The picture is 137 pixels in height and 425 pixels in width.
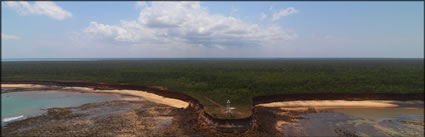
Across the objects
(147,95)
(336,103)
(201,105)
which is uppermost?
(201,105)

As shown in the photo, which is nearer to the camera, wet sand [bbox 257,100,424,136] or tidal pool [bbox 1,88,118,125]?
wet sand [bbox 257,100,424,136]

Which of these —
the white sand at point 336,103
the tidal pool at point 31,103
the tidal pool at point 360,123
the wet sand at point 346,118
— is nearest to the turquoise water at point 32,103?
the tidal pool at point 31,103

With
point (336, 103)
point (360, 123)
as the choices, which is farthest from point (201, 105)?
point (336, 103)

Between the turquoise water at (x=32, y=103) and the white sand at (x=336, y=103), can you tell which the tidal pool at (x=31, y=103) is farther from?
the white sand at (x=336, y=103)

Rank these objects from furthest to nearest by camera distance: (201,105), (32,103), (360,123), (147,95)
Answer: (147,95)
(32,103)
(201,105)
(360,123)

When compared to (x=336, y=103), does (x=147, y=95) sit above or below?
above

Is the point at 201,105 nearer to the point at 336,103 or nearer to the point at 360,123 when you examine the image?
the point at 360,123

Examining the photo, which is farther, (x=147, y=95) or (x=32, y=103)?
(x=147, y=95)

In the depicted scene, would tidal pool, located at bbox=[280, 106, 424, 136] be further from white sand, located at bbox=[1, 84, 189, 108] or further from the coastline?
white sand, located at bbox=[1, 84, 189, 108]

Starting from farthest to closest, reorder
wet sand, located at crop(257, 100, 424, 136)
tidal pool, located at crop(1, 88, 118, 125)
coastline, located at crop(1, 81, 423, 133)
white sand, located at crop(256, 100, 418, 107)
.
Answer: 1. white sand, located at crop(256, 100, 418, 107)
2. tidal pool, located at crop(1, 88, 118, 125)
3. wet sand, located at crop(257, 100, 424, 136)
4. coastline, located at crop(1, 81, 423, 133)

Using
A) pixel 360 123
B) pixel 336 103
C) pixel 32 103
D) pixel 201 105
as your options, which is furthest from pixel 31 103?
pixel 336 103

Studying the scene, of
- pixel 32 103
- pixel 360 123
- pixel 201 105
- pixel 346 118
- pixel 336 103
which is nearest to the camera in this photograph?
pixel 360 123

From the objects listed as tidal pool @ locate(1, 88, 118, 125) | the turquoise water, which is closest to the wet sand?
tidal pool @ locate(1, 88, 118, 125)
